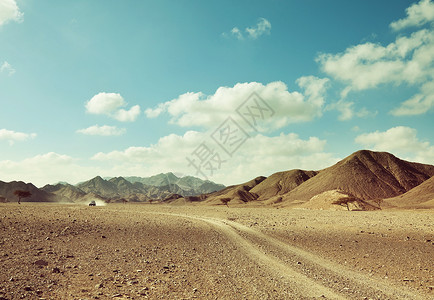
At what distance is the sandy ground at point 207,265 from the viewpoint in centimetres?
965

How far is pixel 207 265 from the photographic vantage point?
13.3m

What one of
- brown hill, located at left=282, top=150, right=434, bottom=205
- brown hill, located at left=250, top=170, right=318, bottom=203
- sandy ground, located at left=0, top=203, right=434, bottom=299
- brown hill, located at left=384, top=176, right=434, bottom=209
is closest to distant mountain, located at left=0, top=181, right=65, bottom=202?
brown hill, located at left=250, top=170, right=318, bottom=203

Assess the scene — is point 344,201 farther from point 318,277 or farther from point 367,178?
point 367,178

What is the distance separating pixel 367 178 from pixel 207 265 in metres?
137

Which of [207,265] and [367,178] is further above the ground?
[367,178]

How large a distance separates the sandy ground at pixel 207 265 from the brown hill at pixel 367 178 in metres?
97.3

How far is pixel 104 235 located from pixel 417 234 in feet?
80.3

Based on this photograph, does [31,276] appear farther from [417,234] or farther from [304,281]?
[417,234]

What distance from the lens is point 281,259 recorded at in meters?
14.5

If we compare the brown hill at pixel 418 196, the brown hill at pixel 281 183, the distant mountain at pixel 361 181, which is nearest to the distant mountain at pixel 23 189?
the distant mountain at pixel 361 181

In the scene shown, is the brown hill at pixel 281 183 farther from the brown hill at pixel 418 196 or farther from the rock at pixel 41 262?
the rock at pixel 41 262

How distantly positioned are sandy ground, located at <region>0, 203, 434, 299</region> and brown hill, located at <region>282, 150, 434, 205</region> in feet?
319

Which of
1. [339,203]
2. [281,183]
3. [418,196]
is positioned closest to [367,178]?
[418,196]

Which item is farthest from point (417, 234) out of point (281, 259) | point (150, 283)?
point (150, 283)
